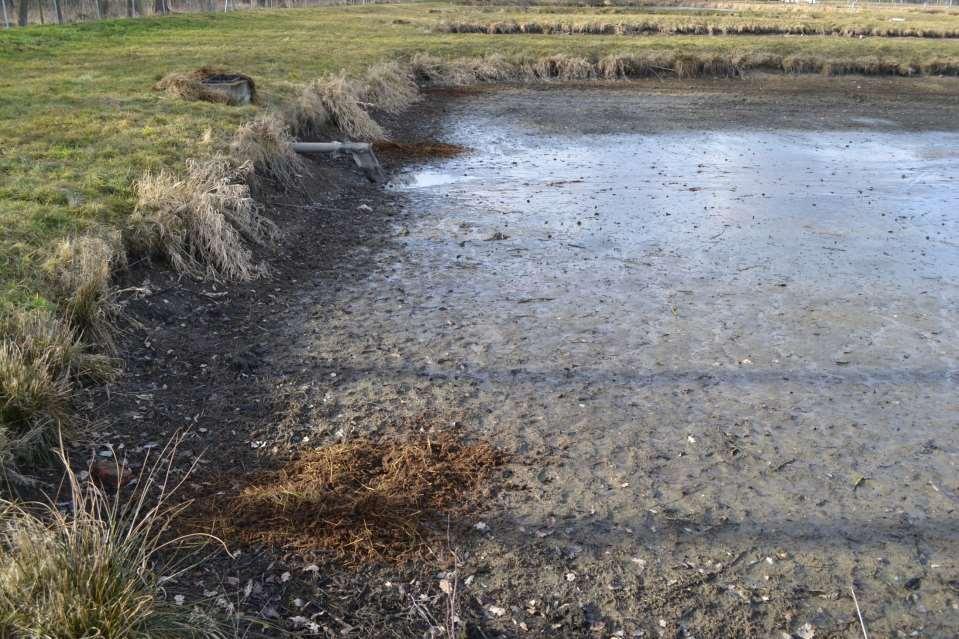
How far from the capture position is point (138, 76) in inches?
533

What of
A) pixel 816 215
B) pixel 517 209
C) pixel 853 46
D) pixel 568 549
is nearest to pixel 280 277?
pixel 517 209

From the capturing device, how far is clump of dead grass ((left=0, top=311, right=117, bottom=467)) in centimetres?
428

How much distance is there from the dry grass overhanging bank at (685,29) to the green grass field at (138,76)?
5.81 ft

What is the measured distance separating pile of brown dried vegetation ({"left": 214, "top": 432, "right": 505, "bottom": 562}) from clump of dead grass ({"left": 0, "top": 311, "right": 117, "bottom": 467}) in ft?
3.46

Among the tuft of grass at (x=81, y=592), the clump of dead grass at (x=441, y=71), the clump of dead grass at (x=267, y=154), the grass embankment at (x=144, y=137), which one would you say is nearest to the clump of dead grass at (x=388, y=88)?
the grass embankment at (x=144, y=137)

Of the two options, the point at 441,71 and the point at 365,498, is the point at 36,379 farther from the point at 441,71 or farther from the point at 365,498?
the point at 441,71

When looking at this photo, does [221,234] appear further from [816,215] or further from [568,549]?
[816,215]

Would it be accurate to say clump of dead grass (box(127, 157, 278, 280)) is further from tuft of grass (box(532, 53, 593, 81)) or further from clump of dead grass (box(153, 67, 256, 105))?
tuft of grass (box(532, 53, 593, 81))

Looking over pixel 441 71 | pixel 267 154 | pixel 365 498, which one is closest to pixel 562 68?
pixel 441 71

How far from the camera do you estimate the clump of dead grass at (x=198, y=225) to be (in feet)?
22.7

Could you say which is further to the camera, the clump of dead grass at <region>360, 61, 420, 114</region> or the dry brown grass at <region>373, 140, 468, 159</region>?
the clump of dead grass at <region>360, 61, 420, 114</region>

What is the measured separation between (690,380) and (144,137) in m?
6.92

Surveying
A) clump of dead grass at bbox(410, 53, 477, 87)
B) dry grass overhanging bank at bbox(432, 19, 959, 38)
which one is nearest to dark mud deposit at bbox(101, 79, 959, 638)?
clump of dead grass at bbox(410, 53, 477, 87)

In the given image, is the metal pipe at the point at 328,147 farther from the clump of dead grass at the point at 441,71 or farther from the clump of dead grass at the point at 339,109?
the clump of dead grass at the point at 441,71
